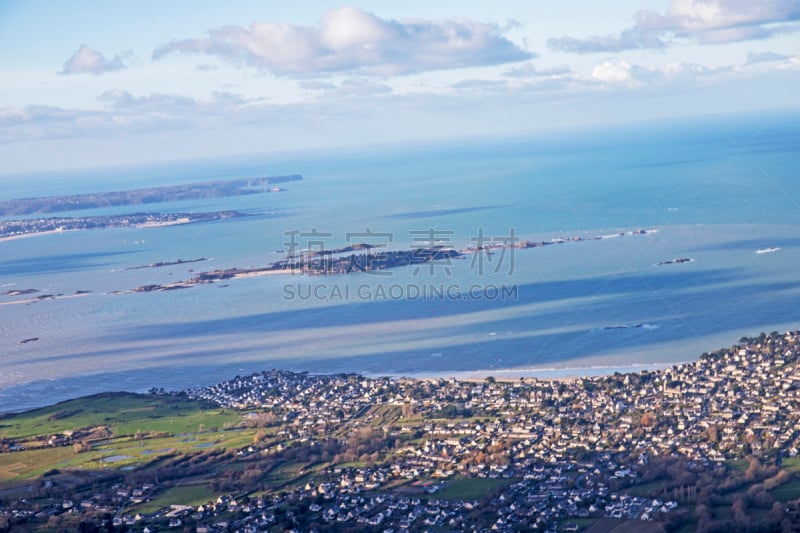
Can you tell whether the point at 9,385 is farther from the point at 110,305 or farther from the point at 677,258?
the point at 677,258

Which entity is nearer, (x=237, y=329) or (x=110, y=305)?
(x=237, y=329)

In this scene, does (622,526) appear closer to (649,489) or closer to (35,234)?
(649,489)

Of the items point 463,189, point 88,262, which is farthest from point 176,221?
point 463,189

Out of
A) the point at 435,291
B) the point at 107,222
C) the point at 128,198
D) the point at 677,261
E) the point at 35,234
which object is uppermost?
the point at 128,198

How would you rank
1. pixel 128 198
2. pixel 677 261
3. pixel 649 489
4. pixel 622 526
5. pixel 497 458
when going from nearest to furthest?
pixel 622 526 → pixel 649 489 → pixel 497 458 → pixel 677 261 → pixel 128 198

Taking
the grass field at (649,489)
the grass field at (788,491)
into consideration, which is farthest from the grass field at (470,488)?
the grass field at (788,491)

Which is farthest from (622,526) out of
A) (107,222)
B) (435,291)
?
(107,222)
